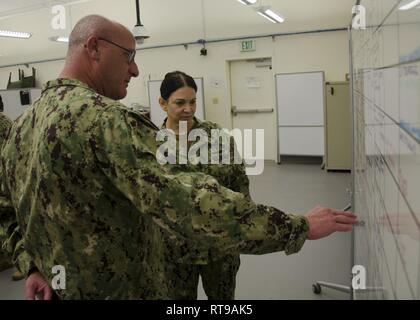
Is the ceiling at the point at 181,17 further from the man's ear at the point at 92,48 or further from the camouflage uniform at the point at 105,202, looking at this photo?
the camouflage uniform at the point at 105,202

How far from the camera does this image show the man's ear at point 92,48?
1045mm

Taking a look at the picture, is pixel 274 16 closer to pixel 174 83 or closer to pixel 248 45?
pixel 248 45

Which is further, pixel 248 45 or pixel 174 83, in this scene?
pixel 248 45

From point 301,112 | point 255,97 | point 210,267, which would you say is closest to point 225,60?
point 255,97

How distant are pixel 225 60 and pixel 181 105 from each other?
5.85 m

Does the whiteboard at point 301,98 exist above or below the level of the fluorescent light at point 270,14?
below

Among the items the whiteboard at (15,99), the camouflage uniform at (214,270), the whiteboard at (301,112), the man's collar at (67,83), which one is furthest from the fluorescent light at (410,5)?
the whiteboard at (15,99)

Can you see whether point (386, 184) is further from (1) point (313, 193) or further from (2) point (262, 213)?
(1) point (313, 193)

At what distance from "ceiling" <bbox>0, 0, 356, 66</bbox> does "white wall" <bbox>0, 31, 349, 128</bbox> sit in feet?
0.63

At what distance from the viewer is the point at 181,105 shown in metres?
1.75

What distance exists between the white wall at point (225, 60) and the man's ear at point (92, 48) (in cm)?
604

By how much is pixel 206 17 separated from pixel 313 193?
4215 mm

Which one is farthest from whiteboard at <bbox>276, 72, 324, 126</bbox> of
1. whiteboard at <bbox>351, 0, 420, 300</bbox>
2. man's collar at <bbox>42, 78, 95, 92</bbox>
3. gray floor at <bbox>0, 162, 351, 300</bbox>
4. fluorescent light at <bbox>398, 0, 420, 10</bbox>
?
fluorescent light at <bbox>398, 0, 420, 10</bbox>

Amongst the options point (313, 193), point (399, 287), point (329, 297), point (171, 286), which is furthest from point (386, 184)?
point (313, 193)
